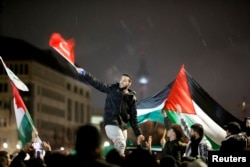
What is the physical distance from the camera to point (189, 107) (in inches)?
472

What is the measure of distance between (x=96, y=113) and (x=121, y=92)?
130m

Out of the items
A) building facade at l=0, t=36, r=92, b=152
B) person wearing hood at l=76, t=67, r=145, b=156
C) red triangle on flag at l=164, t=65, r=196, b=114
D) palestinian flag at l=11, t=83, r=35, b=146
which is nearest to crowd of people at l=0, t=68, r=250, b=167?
person wearing hood at l=76, t=67, r=145, b=156

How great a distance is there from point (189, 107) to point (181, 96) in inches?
10.5

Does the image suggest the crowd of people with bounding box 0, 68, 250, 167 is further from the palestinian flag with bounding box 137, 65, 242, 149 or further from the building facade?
the building facade

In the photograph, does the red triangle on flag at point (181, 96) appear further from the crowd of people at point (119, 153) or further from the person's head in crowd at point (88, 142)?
the person's head in crowd at point (88, 142)

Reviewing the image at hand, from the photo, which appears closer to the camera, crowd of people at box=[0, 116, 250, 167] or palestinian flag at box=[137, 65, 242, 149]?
crowd of people at box=[0, 116, 250, 167]

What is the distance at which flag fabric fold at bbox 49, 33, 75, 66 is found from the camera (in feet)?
34.7

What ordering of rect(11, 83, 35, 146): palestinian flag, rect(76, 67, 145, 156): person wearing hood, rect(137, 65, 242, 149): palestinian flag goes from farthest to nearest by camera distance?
rect(137, 65, 242, 149): palestinian flag, rect(11, 83, 35, 146): palestinian flag, rect(76, 67, 145, 156): person wearing hood

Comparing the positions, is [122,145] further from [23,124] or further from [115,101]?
[23,124]

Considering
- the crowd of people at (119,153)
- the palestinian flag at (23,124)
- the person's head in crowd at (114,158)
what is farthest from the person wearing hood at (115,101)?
the person's head in crowd at (114,158)

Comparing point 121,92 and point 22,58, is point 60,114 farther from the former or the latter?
point 121,92

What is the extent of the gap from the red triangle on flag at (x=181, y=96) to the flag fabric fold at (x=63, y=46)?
6.87 ft

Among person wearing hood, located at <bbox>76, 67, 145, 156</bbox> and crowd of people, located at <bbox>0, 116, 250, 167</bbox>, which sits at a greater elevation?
person wearing hood, located at <bbox>76, 67, 145, 156</bbox>

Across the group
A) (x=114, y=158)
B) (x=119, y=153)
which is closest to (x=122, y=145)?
A: (x=119, y=153)
